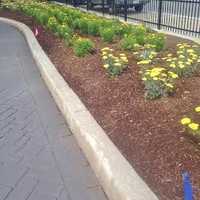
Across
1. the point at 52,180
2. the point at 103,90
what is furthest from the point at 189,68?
the point at 52,180

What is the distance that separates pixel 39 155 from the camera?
14.5 feet

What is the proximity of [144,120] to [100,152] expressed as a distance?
84cm

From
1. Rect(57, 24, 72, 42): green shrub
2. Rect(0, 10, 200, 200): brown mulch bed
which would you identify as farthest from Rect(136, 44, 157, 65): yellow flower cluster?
Rect(57, 24, 72, 42): green shrub

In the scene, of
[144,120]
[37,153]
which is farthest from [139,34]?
[37,153]

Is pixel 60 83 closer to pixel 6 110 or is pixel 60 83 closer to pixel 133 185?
pixel 6 110

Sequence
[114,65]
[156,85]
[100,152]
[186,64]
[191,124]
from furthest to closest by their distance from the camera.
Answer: [114,65] → [186,64] → [156,85] → [100,152] → [191,124]

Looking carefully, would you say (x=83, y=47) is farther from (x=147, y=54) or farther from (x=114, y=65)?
(x=114, y=65)

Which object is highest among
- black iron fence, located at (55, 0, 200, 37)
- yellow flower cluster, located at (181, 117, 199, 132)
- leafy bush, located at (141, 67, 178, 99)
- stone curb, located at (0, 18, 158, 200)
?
yellow flower cluster, located at (181, 117, 199, 132)

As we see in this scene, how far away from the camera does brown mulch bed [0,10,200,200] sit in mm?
3484

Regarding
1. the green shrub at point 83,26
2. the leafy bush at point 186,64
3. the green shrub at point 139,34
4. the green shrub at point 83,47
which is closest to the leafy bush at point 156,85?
the leafy bush at point 186,64

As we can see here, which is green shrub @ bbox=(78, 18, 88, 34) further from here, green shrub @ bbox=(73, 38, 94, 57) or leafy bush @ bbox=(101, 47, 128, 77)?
leafy bush @ bbox=(101, 47, 128, 77)

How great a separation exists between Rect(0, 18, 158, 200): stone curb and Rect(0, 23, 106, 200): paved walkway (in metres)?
0.13

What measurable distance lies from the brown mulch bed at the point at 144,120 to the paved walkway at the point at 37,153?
1.51 ft

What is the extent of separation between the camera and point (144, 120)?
14.8 feet
